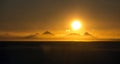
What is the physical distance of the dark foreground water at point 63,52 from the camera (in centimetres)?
1539

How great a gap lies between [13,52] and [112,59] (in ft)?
12.7

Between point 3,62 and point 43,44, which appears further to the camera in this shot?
point 43,44

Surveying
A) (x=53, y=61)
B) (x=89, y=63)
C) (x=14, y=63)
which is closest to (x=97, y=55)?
(x=89, y=63)

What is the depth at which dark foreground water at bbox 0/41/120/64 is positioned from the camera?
1539cm

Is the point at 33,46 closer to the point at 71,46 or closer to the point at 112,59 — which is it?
the point at 71,46

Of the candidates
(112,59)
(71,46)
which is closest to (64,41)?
(71,46)

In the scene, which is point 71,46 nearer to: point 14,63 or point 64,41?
point 64,41

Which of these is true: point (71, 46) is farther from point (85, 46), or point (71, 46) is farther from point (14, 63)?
point (14, 63)

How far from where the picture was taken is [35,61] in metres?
15.3

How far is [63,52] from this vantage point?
1566 cm

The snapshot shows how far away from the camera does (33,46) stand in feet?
52.3

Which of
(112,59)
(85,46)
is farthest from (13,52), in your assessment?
(112,59)

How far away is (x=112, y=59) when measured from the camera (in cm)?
1548

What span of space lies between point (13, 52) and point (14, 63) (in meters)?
0.62
